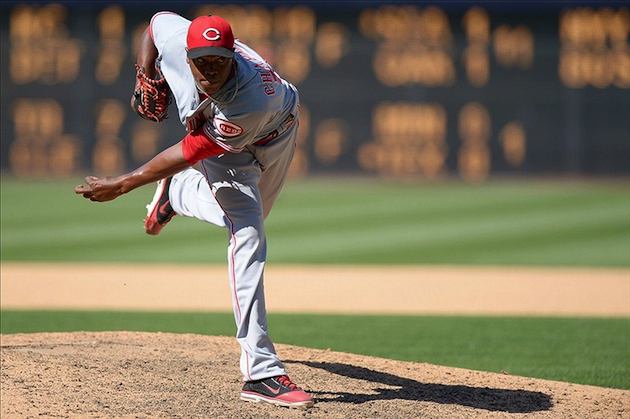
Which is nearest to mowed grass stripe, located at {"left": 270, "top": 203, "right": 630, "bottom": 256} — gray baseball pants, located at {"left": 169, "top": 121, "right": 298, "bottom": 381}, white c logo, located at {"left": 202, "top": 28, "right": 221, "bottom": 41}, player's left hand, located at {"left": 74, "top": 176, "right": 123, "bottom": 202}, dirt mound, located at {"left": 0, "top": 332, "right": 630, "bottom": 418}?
dirt mound, located at {"left": 0, "top": 332, "right": 630, "bottom": 418}

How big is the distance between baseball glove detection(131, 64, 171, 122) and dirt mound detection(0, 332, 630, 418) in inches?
40.9

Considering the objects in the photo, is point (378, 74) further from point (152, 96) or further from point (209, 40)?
point (209, 40)

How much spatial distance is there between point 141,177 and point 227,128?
0.37 m

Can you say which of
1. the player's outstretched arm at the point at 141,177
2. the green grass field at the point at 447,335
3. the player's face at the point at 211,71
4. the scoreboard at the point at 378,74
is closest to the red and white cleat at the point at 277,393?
the player's outstretched arm at the point at 141,177

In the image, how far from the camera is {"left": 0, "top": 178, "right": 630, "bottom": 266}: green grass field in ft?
34.1

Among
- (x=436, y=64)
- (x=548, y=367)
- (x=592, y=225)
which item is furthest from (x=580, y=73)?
(x=548, y=367)

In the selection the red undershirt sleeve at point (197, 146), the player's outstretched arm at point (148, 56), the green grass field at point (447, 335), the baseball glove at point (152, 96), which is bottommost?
the green grass field at point (447, 335)

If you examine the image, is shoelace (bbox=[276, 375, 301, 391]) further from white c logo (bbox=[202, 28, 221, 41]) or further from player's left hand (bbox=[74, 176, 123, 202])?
white c logo (bbox=[202, 28, 221, 41])

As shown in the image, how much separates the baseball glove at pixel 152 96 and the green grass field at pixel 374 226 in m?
5.63

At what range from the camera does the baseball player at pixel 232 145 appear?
381 centimetres

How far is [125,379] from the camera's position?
420 centimetres

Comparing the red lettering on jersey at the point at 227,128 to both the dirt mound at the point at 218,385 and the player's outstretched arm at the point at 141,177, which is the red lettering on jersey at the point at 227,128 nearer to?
the player's outstretched arm at the point at 141,177

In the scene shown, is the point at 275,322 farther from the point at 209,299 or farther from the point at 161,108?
the point at 161,108

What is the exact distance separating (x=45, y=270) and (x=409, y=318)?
11.5 ft
